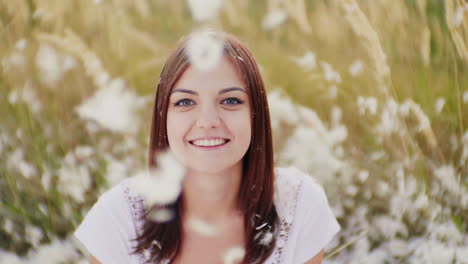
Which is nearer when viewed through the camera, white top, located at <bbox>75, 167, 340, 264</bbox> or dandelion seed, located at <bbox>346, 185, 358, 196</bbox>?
white top, located at <bbox>75, 167, 340, 264</bbox>

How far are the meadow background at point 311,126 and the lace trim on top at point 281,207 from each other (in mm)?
224

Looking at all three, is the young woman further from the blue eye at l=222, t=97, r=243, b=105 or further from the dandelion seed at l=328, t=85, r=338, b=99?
the dandelion seed at l=328, t=85, r=338, b=99

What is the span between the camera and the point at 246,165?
4.59 feet

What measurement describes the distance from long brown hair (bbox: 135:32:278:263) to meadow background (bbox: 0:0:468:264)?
21 centimetres

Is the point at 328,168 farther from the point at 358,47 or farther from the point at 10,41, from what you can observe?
the point at 10,41

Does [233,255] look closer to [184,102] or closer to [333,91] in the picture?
[184,102]

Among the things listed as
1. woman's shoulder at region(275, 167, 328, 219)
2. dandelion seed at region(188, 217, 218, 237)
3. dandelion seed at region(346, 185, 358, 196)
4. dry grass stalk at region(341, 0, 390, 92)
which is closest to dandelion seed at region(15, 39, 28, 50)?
dandelion seed at region(188, 217, 218, 237)

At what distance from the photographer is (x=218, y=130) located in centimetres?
119

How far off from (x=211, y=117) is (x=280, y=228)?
387 millimetres

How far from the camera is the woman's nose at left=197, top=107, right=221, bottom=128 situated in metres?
1.16

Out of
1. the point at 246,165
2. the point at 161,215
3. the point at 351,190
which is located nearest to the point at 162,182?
the point at 161,215

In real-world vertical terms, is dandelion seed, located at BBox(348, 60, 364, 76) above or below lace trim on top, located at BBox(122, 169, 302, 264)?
above

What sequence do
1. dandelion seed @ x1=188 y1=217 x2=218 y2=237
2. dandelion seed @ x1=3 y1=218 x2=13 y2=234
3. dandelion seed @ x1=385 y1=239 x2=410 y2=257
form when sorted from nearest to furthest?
dandelion seed @ x1=188 y1=217 x2=218 y2=237 → dandelion seed @ x1=385 y1=239 x2=410 y2=257 → dandelion seed @ x1=3 y1=218 x2=13 y2=234

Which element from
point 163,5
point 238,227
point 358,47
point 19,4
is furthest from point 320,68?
point 163,5
